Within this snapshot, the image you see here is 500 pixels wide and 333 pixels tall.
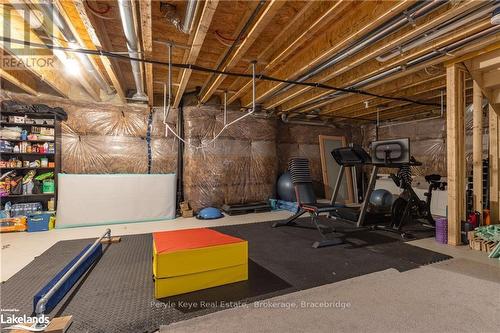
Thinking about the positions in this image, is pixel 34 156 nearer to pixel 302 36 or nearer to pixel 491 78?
pixel 302 36

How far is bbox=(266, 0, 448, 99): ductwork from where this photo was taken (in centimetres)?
224

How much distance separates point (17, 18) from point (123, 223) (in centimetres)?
329

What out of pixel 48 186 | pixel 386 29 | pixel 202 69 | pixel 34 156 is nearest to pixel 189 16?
pixel 202 69

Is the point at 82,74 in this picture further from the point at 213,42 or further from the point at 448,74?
the point at 448,74

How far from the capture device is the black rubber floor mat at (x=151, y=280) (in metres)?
1.75

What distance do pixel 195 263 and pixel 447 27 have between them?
3.37 meters

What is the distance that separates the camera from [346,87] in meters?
4.41

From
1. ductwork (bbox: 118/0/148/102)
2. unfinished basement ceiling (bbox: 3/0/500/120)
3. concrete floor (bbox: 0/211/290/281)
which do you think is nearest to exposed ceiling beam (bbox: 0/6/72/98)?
unfinished basement ceiling (bbox: 3/0/500/120)

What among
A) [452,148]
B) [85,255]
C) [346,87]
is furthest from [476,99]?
[85,255]

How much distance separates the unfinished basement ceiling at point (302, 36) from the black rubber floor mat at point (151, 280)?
244cm

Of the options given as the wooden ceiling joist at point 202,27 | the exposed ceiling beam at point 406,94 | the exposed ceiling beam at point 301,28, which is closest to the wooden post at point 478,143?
the exposed ceiling beam at point 406,94

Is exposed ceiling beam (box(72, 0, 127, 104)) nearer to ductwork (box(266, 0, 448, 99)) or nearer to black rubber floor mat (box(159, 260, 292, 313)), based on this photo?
black rubber floor mat (box(159, 260, 292, 313))

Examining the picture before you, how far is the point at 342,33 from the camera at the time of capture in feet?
9.23

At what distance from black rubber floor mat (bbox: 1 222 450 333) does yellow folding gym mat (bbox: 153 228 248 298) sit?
83mm
